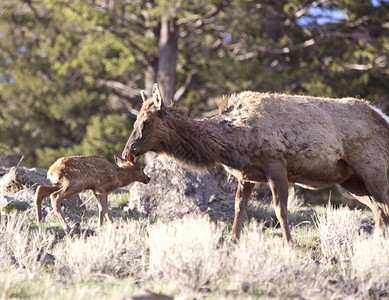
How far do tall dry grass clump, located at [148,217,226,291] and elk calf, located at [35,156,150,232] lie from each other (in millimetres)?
2623

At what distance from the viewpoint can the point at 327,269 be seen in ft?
23.1

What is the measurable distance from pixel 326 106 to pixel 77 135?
18.7 meters

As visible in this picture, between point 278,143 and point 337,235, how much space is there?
5.26 feet

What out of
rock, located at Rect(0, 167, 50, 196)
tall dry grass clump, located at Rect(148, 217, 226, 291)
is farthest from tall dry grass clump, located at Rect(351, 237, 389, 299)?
rock, located at Rect(0, 167, 50, 196)

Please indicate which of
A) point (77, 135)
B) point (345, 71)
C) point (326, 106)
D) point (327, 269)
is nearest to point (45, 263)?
point (327, 269)

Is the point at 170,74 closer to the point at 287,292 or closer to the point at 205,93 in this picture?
the point at 205,93

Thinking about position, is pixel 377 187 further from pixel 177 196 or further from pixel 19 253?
pixel 19 253

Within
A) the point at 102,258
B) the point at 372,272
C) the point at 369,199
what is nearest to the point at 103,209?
the point at 102,258

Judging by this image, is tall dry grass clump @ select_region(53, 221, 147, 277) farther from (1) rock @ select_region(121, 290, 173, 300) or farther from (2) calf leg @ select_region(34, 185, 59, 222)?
(2) calf leg @ select_region(34, 185, 59, 222)

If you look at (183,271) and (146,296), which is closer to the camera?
(146,296)

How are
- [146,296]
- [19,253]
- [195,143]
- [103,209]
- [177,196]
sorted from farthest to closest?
1. [177,196]
2. [103,209]
3. [195,143]
4. [19,253]
5. [146,296]

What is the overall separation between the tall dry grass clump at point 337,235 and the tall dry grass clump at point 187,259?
91.1 inches

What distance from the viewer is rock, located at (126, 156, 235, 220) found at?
33.5ft

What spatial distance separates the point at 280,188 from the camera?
26.3ft
